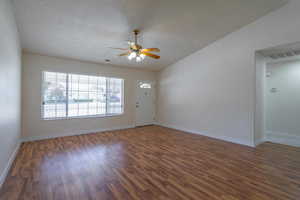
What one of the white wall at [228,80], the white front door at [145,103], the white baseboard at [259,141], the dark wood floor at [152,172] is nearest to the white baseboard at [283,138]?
the white baseboard at [259,141]

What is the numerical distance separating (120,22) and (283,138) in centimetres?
571

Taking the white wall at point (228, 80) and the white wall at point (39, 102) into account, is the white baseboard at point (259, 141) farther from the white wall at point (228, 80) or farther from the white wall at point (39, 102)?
the white wall at point (39, 102)

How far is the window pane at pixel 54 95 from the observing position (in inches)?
172

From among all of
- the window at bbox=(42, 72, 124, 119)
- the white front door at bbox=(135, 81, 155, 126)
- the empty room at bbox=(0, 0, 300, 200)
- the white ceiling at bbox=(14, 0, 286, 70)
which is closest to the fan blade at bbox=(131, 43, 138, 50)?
the empty room at bbox=(0, 0, 300, 200)

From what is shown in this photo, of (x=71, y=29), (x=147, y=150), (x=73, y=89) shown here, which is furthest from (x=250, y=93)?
(x=73, y=89)

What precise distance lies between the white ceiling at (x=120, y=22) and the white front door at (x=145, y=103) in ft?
7.74

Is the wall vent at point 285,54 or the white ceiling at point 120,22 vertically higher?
the white ceiling at point 120,22

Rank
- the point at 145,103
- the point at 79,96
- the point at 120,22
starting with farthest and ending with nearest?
the point at 145,103 → the point at 79,96 → the point at 120,22

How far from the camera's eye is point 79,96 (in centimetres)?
496

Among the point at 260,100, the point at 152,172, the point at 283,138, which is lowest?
the point at 152,172

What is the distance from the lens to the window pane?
4367mm

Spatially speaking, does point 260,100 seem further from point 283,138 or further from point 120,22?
point 120,22

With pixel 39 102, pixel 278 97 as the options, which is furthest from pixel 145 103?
pixel 278 97

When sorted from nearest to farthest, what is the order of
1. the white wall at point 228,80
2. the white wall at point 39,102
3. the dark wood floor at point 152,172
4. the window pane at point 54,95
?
the dark wood floor at point 152,172 < the white wall at point 228,80 < the white wall at point 39,102 < the window pane at point 54,95
